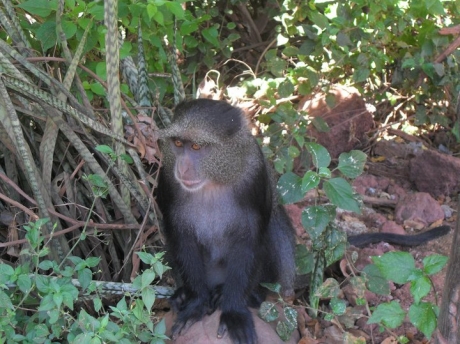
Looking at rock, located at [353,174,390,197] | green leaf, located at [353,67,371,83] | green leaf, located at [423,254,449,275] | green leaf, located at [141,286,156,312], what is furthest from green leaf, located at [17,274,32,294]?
rock, located at [353,174,390,197]

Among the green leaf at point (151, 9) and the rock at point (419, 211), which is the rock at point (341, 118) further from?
the green leaf at point (151, 9)

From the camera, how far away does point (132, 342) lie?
2900 millimetres

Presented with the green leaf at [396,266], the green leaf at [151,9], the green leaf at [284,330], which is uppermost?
the green leaf at [151,9]

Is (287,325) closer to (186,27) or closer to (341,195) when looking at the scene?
(341,195)

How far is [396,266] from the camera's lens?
2594 mm

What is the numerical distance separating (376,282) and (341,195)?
1.72 feet

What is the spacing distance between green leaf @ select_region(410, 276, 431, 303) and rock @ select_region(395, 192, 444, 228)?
Answer: 2276 millimetres

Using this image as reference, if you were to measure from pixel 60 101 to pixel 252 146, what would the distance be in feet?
3.30

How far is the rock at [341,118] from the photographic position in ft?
18.6

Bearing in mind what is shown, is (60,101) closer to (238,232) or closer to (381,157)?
(238,232)

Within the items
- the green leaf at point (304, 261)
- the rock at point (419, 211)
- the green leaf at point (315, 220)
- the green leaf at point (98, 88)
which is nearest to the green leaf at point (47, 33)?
the green leaf at point (98, 88)

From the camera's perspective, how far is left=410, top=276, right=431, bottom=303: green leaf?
250 centimetres

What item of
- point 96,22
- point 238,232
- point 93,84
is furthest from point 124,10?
point 238,232

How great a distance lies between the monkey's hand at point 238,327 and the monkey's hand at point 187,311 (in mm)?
142
